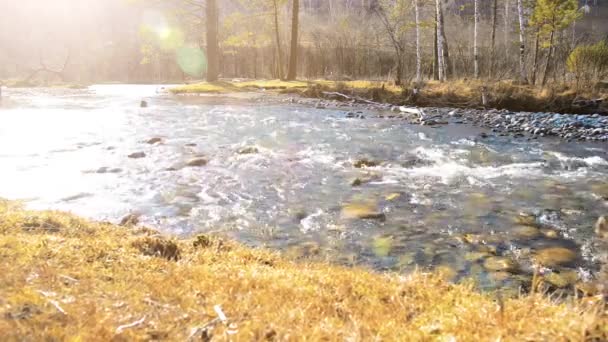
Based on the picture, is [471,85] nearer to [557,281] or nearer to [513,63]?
[513,63]

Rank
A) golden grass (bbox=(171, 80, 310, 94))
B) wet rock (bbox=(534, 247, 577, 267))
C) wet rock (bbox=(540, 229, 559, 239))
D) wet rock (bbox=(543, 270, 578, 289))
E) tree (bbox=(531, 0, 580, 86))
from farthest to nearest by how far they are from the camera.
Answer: golden grass (bbox=(171, 80, 310, 94)) → tree (bbox=(531, 0, 580, 86)) → wet rock (bbox=(540, 229, 559, 239)) → wet rock (bbox=(534, 247, 577, 267)) → wet rock (bbox=(543, 270, 578, 289))

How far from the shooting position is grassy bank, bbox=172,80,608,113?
16328 mm

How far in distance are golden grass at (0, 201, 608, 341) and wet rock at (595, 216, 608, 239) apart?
3.21 m

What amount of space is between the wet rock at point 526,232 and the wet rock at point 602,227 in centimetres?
75

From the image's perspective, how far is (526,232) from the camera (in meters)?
5.82

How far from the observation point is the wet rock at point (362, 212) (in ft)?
21.2

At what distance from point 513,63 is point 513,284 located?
85.8 ft

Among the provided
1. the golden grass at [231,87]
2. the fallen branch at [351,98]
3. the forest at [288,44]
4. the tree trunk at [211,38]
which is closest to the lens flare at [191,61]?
the forest at [288,44]

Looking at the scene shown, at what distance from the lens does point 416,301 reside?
3336 millimetres

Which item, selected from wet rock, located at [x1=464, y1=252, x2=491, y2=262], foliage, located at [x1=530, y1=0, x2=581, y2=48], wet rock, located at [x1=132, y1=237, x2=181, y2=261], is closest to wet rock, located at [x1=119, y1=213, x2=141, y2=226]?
wet rock, located at [x1=132, y1=237, x2=181, y2=261]

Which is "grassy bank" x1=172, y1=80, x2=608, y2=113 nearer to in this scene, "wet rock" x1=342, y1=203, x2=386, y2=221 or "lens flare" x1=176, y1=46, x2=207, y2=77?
"wet rock" x1=342, y1=203, x2=386, y2=221

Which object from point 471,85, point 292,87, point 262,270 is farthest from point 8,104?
point 262,270

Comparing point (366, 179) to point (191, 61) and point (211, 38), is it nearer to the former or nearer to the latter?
point (211, 38)

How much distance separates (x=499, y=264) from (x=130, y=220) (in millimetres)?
4556
